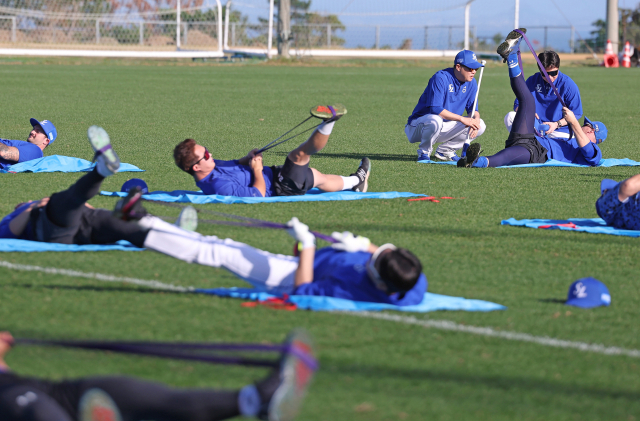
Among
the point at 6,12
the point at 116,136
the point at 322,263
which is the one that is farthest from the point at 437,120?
the point at 6,12

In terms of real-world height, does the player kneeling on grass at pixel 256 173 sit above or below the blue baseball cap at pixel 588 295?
above

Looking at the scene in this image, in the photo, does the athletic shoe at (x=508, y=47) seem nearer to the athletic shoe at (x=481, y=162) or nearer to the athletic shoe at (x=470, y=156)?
the athletic shoe at (x=470, y=156)

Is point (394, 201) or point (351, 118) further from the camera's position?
point (351, 118)

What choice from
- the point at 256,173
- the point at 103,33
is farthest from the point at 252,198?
the point at 103,33

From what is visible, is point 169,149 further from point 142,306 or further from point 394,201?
point 142,306

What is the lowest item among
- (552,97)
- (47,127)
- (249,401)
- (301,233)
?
(249,401)

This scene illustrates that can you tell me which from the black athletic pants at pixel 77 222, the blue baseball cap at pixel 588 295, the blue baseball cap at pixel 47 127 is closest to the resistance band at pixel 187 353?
the black athletic pants at pixel 77 222

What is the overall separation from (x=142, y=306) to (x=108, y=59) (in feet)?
113

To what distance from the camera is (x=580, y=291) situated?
475 cm

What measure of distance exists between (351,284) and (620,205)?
3070mm

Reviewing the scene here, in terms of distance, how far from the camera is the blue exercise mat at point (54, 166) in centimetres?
925

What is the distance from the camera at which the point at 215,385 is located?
3.50 m

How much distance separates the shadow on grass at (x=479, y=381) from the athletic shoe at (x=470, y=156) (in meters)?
6.61

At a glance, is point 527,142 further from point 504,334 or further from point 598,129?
point 504,334
